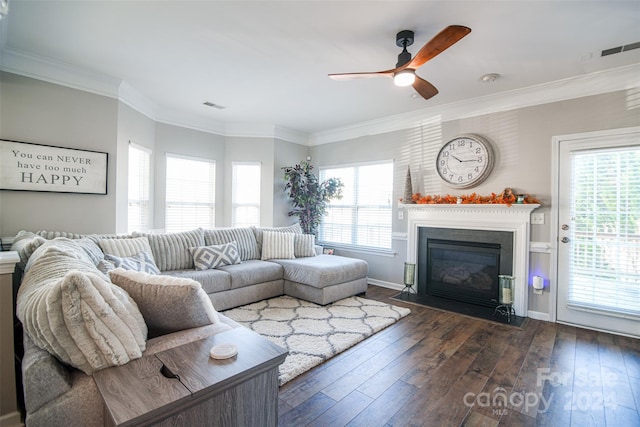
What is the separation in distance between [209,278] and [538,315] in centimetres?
375

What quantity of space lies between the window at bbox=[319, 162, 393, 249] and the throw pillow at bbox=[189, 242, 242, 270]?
2.06 m

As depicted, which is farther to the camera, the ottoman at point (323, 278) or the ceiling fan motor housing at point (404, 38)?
the ottoman at point (323, 278)

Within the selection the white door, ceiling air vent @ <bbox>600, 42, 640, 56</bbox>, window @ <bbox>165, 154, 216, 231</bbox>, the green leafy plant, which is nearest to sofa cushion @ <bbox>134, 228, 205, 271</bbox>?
window @ <bbox>165, 154, 216, 231</bbox>

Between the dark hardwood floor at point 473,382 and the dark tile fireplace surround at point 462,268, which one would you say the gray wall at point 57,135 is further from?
the dark tile fireplace surround at point 462,268

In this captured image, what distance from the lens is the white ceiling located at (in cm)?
218

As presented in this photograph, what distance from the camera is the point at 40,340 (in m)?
1.07

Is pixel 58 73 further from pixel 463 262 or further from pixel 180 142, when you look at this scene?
pixel 463 262

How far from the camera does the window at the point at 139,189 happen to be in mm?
3957

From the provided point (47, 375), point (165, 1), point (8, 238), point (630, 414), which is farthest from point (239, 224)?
point (630, 414)

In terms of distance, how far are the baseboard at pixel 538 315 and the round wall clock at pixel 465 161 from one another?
164 cm

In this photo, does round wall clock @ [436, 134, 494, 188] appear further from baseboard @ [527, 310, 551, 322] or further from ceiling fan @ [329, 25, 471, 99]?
baseboard @ [527, 310, 551, 322]

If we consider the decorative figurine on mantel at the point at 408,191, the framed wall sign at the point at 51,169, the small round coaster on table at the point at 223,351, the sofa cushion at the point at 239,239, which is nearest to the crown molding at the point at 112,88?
the framed wall sign at the point at 51,169

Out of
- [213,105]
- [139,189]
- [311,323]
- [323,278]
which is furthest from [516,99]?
[139,189]

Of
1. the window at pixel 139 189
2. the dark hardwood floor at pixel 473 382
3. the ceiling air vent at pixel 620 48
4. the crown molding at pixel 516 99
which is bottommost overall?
the dark hardwood floor at pixel 473 382
